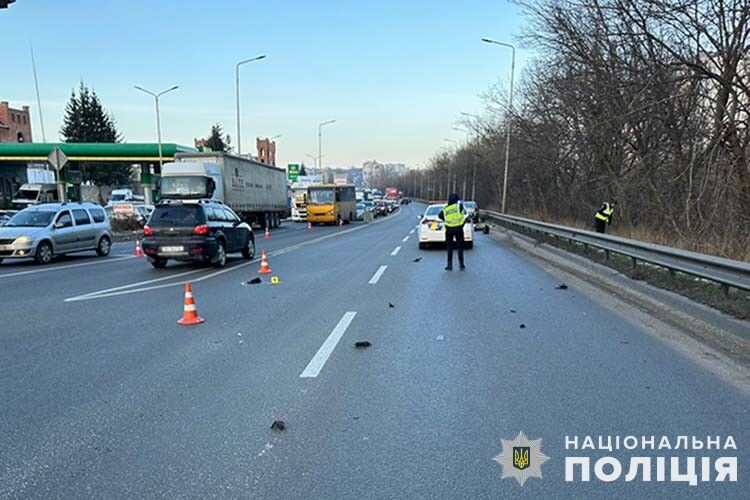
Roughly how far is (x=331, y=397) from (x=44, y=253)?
14.7 metres

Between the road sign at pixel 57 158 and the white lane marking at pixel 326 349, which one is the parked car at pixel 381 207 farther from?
the white lane marking at pixel 326 349

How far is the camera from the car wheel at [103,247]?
58.8ft

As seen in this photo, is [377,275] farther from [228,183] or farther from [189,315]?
[228,183]

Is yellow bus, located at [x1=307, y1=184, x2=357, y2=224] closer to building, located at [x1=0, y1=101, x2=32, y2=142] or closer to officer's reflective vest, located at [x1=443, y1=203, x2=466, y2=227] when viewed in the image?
officer's reflective vest, located at [x1=443, y1=203, x2=466, y2=227]

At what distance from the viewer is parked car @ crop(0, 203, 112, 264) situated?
15.1m

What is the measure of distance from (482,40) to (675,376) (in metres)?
27.5

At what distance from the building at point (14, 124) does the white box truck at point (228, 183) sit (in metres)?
66.5

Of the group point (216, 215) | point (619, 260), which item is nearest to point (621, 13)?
point (619, 260)

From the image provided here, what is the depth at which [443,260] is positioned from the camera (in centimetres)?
1520

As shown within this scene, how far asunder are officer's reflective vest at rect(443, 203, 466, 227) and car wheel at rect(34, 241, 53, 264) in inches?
470

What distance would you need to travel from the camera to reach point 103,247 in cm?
1811

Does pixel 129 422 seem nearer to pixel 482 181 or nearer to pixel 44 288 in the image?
pixel 44 288

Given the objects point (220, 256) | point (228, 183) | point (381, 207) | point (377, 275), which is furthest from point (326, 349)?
point (381, 207)

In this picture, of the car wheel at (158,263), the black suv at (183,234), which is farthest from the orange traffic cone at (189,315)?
the car wheel at (158,263)
